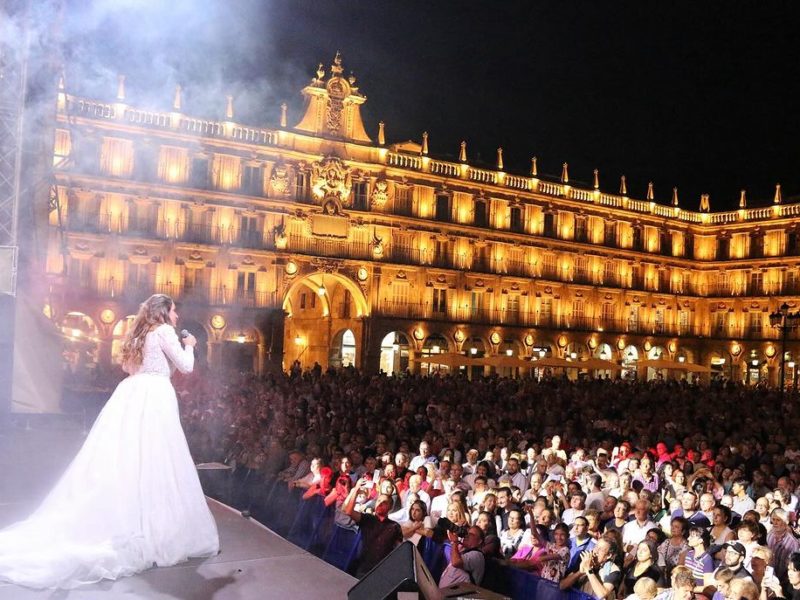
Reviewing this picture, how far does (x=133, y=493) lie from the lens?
19.1 ft

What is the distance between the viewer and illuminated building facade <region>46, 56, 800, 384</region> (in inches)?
1388

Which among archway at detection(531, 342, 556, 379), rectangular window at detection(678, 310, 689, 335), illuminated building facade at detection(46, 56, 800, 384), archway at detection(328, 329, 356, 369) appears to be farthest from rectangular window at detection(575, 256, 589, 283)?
archway at detection(328, 329, 356, 369)

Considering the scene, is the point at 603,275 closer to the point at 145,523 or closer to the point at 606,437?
the point at 606,437

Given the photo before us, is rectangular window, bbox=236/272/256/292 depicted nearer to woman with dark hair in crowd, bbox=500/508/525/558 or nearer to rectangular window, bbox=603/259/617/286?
rectangular window, bbox=603/259/617/286

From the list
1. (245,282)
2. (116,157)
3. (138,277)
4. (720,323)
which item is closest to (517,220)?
(245,282)

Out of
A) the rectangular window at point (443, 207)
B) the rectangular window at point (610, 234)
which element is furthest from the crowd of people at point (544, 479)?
the rectangular window at point (610, 234)

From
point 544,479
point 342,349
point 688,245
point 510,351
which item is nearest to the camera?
point 544,479

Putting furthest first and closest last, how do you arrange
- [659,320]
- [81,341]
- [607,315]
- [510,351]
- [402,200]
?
1. [659,320]
2. [607,315]
3. [510,351]
4. [402,200]
5. [81,341]

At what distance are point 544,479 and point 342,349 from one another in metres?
33.1

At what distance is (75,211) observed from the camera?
1367 inches

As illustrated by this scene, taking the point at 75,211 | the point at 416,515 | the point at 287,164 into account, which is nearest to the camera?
the point at 416,515

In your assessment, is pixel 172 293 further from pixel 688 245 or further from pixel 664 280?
pixel 688 245

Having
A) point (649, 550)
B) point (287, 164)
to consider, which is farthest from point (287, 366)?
point (649, 550)

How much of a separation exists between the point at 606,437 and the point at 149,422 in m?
13.1
